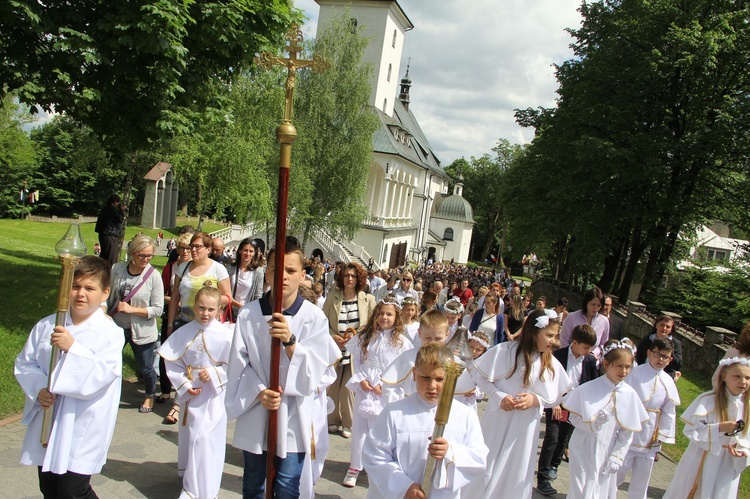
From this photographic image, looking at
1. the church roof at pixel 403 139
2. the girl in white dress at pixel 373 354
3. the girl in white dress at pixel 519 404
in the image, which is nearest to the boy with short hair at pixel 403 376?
the girl in white dress at pixel 373 354

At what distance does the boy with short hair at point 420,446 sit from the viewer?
338 centimetres

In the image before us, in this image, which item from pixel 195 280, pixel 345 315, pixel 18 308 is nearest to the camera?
pixel 195 280

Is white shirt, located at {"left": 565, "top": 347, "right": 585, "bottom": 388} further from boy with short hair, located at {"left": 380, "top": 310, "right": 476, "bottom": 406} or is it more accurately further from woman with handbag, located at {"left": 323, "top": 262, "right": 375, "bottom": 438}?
woman with handbag, located at {"left": 323, "top": 262, "right": 375, "bottom": 438}

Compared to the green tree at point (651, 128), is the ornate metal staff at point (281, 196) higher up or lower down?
lower down

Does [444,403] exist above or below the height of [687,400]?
above

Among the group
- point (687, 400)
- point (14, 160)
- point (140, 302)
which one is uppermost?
point (14, 160)

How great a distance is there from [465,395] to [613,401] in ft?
4.43

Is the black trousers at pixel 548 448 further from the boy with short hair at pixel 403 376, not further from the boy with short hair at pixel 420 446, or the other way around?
the boy with short hair at pixel 420 446

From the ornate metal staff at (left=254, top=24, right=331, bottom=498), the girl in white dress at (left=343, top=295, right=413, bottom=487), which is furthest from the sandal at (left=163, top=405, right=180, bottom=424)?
the ornate metal staff at (left=254, top=24, right=331, bottom=498)

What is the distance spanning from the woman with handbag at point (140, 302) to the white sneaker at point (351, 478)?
2.60 metres

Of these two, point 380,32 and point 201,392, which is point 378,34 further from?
point 201,392

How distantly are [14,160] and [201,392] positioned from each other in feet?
150

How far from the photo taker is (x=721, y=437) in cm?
521

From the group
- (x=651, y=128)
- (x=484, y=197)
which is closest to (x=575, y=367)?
(x=651, y=128)
